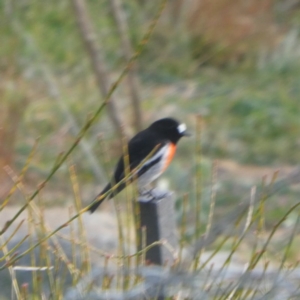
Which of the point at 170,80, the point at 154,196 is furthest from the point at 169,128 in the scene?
the point at 170,80

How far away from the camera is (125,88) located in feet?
22.2

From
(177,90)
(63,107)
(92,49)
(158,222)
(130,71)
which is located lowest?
(177,90)

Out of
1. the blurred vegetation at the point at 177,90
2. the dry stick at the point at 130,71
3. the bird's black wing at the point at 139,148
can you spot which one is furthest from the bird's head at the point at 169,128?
the dry stick at the point at 130,71

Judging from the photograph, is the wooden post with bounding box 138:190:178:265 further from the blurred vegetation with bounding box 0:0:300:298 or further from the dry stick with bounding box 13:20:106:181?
the dry stick with bounding box 13:20:106:181

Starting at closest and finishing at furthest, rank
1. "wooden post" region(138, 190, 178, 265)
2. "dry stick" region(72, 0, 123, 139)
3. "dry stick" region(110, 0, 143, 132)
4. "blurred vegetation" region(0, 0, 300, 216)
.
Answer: "wooden post" region(138, 190, 178, 265) → "dry stick" region(72, 0, 123, 139) → "dry stick" region(110, 0, 143, 132) → "blurred vegetation" region(0, 0, 300, 216)

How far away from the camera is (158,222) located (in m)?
2.27

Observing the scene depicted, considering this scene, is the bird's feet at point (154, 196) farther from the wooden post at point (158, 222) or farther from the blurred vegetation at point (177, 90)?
the blurred vegetation at point (177, 90)

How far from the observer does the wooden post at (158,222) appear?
226 cm

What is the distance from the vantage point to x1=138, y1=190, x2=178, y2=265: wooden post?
7.42 feet

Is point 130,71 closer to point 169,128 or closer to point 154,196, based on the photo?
point 169,128

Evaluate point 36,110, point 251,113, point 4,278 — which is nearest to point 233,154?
point 251,113

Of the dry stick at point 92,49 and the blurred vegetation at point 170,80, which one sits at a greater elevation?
the dry stick at point 92,49

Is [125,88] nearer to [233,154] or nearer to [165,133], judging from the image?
[233,154]

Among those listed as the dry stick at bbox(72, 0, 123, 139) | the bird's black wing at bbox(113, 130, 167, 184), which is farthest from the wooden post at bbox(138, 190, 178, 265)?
the dry stick at bbox(72, 0, 123, 139)
